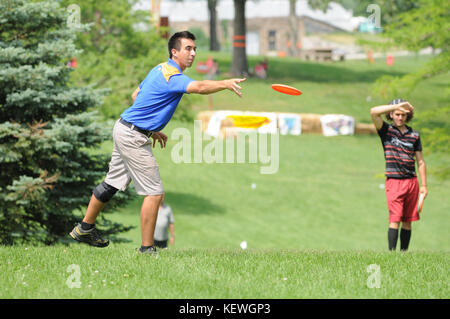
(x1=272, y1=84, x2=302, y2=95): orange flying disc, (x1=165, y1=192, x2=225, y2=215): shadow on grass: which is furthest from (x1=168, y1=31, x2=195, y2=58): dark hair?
(x1=165, y1=192, x2=225, y2=215): shadow on grass

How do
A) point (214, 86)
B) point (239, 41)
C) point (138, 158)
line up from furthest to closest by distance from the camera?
point (239, 41) → point (138, 158) → point (214, 86)

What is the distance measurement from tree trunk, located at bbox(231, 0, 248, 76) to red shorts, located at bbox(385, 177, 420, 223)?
35803 millimetres

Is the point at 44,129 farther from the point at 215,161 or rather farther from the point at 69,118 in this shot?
the point at 215,161

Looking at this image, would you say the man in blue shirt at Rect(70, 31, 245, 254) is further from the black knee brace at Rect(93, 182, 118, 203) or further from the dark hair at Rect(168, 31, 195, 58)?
the black knee brace at Rect(93, 182, 118, 203)

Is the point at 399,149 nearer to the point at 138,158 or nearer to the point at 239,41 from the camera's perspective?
the point at 138,158

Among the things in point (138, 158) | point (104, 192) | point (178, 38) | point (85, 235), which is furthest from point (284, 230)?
point (178, 38)

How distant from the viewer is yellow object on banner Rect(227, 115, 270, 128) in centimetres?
3225

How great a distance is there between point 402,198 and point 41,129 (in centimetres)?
576

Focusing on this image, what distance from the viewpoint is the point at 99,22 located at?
2484 centimetres

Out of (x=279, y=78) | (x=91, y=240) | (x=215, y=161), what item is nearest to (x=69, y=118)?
(x=91, y=240)

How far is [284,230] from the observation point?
21.1 meters

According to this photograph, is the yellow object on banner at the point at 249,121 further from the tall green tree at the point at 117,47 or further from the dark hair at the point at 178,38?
the dark hair at the point at 178,38
